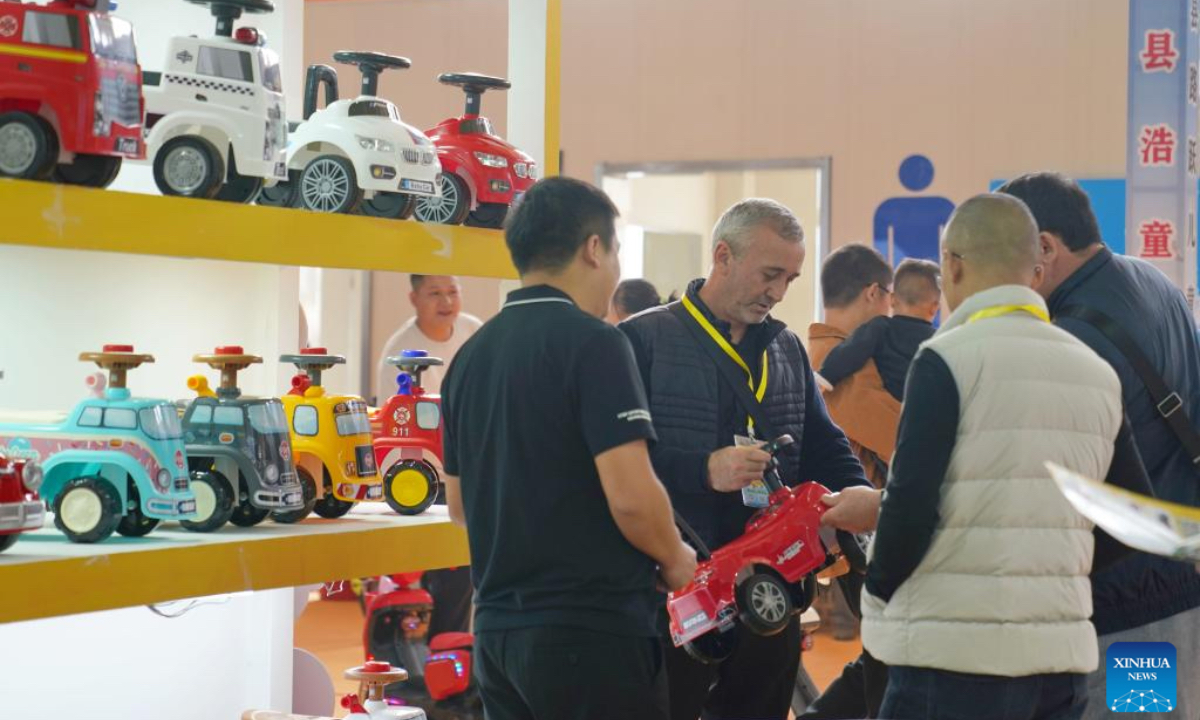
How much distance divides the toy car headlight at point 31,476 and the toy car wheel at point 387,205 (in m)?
0.74

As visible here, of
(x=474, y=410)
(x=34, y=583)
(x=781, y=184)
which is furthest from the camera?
(x=781, y=184)

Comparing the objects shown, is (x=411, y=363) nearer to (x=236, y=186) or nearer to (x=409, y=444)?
(x=409, y=444)

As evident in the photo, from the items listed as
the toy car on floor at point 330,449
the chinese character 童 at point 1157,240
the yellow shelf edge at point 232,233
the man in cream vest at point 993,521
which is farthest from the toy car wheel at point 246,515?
the chinese character 童 at point 1157,240

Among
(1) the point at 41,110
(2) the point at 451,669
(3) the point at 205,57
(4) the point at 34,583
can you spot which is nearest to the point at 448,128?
(3) the point at 205,57

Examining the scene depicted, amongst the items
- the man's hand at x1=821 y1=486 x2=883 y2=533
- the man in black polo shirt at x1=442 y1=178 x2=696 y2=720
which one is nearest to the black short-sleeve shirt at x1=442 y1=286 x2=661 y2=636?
the man in black polo shirt at x1=442 y1=178 x2=696 y2=720

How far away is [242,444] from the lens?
254 cm

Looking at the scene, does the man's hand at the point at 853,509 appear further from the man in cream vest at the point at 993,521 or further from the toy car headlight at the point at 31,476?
the toy car headlight at the point at 31,476

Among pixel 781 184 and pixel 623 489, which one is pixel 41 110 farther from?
pixel 781 184

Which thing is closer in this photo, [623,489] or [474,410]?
[623,489]

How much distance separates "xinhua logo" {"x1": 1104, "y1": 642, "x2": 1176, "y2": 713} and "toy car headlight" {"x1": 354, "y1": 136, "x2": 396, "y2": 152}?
5.37 feet

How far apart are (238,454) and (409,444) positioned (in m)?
0.49

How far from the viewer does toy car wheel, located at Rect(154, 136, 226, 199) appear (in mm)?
2281

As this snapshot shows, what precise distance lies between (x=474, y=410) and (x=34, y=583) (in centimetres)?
69

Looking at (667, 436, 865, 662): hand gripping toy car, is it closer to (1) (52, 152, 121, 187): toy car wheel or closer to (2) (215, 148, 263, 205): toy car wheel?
(2) (215, 148, 263, 205): toy car wheel
